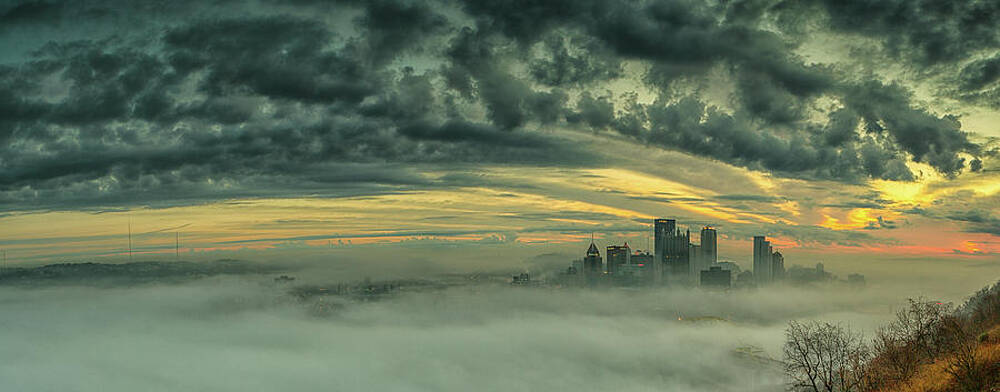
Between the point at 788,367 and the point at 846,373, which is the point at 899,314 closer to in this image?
the point at 846,373

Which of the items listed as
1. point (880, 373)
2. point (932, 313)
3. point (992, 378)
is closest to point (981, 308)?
point (932, 313)

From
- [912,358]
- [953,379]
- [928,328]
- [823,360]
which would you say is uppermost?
[953,379]

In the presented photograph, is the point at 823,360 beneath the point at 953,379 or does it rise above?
beneath

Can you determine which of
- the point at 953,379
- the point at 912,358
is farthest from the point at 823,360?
the point at 953,379

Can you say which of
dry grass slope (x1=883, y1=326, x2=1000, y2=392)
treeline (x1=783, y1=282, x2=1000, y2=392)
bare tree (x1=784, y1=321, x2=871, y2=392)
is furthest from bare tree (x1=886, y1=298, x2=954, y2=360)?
dry grass slope (x1=883, y1=326, x2=1000, y2=392)

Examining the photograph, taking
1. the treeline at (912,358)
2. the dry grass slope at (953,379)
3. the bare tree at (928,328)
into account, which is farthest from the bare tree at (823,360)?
the dry grass slope at (953,379)

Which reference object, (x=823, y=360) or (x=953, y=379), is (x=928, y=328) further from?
(x=953, y=379)

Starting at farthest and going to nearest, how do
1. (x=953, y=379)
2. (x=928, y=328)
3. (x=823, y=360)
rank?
(x=928, y=328) → (x=823, y=360) → (x=953, y=379)

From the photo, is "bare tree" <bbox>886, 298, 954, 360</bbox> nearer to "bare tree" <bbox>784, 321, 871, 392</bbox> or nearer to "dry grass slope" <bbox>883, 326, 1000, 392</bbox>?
"bare tree" <bbox>784, 321, 871, 392</bbox>

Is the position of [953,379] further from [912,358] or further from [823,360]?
[912,358]

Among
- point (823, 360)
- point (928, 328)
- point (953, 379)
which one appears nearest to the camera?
point (953, 379)

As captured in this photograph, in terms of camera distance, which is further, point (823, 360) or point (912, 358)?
point (912, 358)
